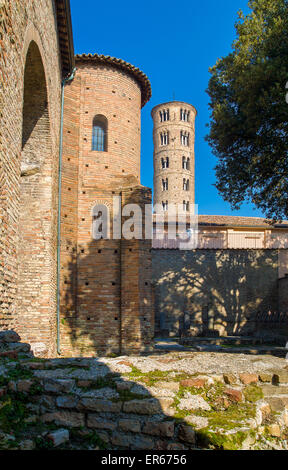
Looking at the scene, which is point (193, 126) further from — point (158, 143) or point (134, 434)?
point (134, 434)

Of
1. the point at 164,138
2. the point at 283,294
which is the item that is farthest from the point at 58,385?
the point at 164,138

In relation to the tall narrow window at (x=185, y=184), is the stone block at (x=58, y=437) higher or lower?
lower

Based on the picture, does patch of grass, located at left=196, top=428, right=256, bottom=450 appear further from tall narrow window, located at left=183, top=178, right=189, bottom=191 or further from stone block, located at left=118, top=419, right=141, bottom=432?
tall narrow window, located at left=183, top=178, right=189, bottom=191

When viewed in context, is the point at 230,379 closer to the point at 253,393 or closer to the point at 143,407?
the point at 253,393

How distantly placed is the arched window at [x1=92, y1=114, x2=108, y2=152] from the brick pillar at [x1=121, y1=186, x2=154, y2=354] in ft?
6.91

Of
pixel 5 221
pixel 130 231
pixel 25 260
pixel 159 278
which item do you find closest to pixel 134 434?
pixel 5 221

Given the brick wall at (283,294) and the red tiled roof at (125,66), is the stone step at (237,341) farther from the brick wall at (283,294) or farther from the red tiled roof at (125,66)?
the red tiled roof at (125,66)

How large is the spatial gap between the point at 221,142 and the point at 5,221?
9719 millimetres

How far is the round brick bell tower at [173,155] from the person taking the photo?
47125mm

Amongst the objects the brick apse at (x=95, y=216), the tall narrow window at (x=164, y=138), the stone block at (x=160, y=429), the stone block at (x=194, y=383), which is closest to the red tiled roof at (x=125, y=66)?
the brick apse at (x=95, y=216)

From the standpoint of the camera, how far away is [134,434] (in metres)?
3.09

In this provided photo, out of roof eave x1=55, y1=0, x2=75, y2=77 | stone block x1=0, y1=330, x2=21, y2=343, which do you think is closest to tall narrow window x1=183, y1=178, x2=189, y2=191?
roof eave x1=55, y1=0, x2=75, y2=77

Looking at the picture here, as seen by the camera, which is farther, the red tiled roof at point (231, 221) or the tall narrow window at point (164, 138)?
the tall narrow window at point (164, 138)

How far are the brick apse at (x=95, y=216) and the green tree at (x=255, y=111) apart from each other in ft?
10.1
